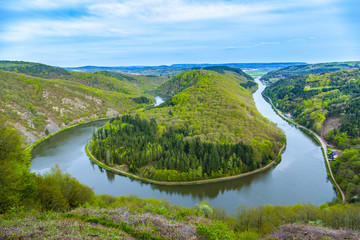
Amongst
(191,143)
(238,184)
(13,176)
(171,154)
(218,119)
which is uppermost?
(218,119)

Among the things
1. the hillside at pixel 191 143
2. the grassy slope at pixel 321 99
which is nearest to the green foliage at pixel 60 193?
the hillside at pixel 191 143

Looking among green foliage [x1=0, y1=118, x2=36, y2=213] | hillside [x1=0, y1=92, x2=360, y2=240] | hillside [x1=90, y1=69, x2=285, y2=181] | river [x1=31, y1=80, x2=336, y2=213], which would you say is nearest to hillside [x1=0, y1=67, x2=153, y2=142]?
river [x1=31, y1=80, x2=336, y2=213]

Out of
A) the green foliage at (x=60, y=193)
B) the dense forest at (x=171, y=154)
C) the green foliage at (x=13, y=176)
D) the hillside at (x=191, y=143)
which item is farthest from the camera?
the hillside at (x=191, y=143)

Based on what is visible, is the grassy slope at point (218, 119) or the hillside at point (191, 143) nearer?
the hillside at point (191, 143)

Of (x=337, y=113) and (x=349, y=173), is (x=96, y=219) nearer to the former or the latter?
(x=349, y=173)

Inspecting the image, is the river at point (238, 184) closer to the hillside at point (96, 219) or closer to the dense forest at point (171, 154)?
the dense forest at point (171, 154)

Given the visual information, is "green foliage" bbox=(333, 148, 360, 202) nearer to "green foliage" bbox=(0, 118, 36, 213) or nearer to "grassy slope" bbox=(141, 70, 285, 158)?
"grassy slope" bbox=(141, 70, 285, 158)

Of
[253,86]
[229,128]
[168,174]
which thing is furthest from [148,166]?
[253,86]

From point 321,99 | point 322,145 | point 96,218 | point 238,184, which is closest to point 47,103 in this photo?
point 238,184

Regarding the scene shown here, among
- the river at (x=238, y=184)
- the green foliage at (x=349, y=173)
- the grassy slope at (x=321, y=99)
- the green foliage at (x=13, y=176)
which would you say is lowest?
the river at (x=238, y=184)
